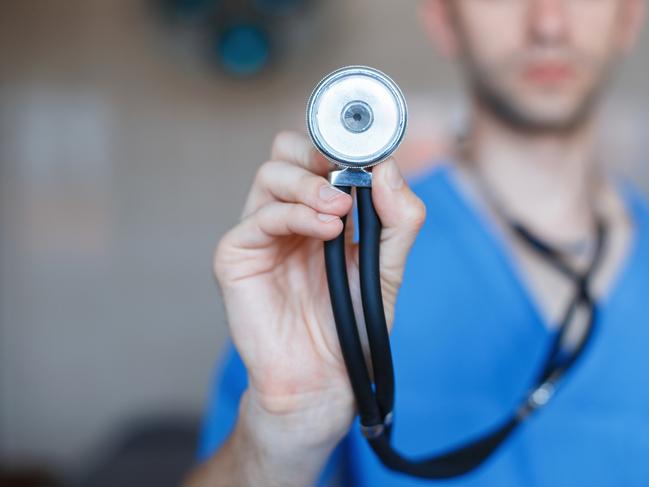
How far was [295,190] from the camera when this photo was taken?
38cm

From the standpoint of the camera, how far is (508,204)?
77cm

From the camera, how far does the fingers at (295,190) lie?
35 centimetres

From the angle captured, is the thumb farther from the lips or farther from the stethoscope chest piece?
the lips

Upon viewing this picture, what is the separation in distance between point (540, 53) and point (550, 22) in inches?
1.1

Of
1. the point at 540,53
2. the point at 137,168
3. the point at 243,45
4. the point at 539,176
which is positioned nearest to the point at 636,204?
the point at 539,176

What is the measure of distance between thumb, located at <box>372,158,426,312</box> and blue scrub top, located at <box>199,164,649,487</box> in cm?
22

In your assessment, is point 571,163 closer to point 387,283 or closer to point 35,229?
point 387,283

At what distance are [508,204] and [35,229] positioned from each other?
4.46 feet

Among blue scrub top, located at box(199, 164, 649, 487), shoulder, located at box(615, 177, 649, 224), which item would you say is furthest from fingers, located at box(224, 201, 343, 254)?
shoulder, located at box(615, 177, 649, 224)

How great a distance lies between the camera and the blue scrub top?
62cm

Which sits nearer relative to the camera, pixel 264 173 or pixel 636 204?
pixel 264 173

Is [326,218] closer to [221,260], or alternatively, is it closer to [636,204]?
[221,260]

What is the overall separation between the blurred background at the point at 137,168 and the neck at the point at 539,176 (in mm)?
858

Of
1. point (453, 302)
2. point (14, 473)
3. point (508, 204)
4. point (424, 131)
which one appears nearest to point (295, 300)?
point (453, 302)
